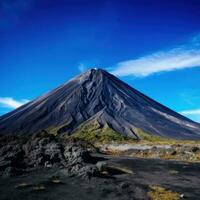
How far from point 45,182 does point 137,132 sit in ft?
475

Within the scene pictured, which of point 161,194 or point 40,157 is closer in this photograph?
point 161,194

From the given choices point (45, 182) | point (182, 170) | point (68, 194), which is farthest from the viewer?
point (182, 170)

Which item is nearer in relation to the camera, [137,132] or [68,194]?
[68,194]

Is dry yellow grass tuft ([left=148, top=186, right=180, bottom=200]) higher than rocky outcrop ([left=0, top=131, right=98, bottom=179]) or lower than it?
lower

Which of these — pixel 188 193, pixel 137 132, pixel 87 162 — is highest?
pixel 137 132

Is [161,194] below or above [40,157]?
below

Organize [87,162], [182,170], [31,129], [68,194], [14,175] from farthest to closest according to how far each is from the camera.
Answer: [31,129] → [87,162] → [182,170] → [14,175] → [68,194]

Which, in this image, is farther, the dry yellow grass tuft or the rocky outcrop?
the rocky outcrop

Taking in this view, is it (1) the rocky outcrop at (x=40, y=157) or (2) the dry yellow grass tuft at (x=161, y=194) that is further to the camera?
(1) the rocky outcrop at (x=40, y=157)

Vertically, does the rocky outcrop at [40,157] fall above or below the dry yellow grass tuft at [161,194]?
above

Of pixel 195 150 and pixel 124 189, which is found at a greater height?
pixel 195 150

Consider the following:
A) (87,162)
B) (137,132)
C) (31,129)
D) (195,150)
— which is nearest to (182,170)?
(87,162)

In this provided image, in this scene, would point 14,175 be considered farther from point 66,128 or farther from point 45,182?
point 66,128

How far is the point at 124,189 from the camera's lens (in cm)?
3897
